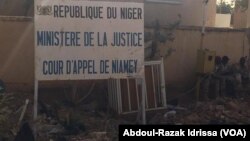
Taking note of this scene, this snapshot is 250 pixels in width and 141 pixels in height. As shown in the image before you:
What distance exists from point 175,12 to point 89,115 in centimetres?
548

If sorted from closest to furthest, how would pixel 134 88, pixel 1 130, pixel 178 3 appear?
pixel 1 130 < pixel 134 88 < pixel 178 3

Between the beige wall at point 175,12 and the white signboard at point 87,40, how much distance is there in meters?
4.77

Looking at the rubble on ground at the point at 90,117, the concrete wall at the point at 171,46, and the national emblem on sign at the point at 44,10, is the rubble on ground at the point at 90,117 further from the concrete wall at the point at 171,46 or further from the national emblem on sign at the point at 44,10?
the national emblem on sign at the point at 44,10

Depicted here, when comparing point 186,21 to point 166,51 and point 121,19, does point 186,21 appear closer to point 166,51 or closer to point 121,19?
point 166,51

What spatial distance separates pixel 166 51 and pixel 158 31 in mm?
512

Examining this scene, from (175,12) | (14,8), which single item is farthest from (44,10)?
(175,12)

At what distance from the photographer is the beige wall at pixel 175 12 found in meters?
13.1

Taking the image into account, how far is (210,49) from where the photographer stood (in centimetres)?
1186

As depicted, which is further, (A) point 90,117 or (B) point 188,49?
(B) point 188,49

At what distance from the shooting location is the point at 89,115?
905cm

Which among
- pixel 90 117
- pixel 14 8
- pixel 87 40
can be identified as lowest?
pixel 90 117

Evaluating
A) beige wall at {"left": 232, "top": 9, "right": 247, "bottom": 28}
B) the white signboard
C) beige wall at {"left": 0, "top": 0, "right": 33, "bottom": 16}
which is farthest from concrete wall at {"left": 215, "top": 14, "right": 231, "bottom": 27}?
the white signboard

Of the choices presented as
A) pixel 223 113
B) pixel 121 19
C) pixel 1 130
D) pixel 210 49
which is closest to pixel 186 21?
pixel 210 49

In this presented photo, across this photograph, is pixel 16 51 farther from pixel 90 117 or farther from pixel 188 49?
pixel 188 49
